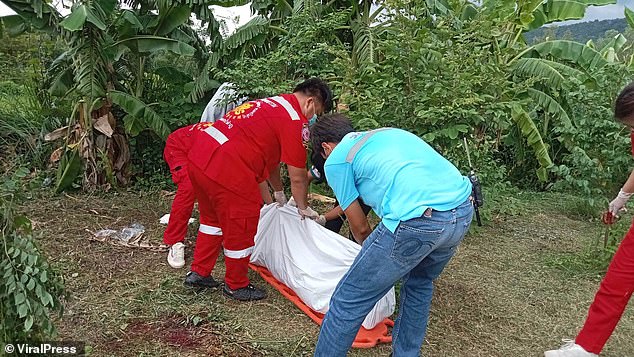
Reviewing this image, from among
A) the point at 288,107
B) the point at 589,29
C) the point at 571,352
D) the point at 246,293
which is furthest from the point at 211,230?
the point at 589,29

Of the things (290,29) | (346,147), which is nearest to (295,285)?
(346,147)

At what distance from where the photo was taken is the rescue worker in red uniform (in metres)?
4.51

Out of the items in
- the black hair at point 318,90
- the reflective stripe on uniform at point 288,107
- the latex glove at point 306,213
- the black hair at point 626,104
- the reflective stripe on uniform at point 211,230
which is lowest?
the reflective stripe on uniform at point 211,230

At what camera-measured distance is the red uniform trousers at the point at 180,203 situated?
14.8 feet

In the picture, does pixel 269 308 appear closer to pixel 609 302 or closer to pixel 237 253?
pixel 237 253

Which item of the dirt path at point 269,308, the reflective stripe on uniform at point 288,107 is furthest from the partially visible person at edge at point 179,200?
the reflective stripe on uniform at point 288,107

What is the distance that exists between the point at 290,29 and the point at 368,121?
2.14m

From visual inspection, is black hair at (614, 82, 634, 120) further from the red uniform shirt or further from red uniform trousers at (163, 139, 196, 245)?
red uniform trousers at (163, 139, 196, 245)

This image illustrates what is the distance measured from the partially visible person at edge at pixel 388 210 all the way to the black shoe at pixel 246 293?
127 cm

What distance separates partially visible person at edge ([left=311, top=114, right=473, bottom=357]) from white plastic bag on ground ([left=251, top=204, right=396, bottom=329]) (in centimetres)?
80

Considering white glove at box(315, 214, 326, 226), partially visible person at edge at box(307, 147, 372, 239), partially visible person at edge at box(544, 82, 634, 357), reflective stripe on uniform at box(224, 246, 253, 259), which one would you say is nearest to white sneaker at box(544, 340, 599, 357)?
partially visible person at edge at box(544, 82, 634, 357)

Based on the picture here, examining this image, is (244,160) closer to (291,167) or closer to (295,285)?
(291,167)

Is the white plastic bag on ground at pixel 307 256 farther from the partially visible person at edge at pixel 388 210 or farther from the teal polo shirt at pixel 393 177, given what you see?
the teal polo shirt at pixel 393 177

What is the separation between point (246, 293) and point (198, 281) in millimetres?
381
